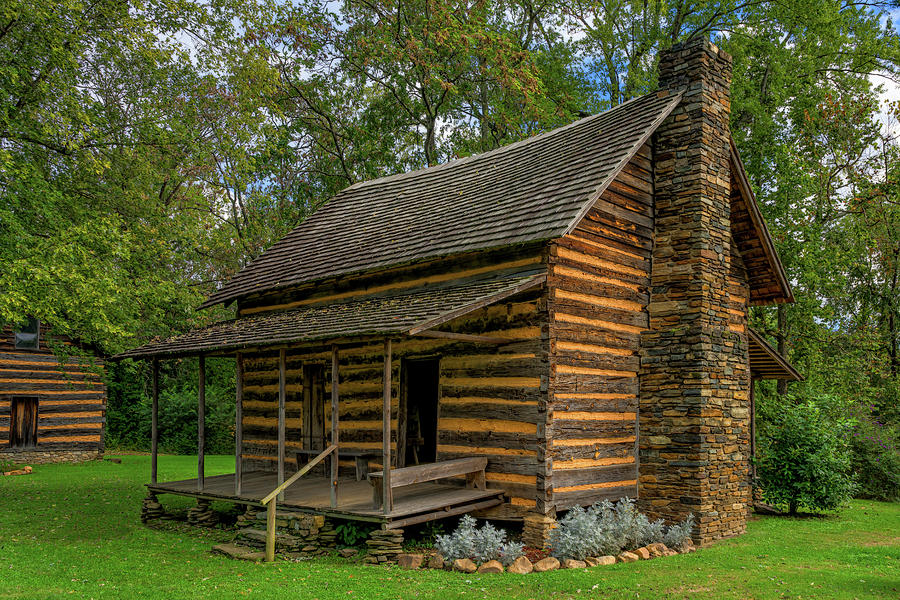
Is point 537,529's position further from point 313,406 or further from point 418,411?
point 313,406

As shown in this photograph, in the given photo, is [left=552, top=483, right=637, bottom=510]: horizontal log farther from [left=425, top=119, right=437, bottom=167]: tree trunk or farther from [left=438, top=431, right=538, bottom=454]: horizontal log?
[left=425, top=119, right=437, bottom=167]: tree trunk

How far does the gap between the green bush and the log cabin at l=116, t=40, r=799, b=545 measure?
2053 mm

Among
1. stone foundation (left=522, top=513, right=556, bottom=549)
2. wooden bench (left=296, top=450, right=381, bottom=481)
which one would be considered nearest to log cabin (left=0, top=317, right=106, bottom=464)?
wooden bench (left=296, top=450, right=381, bottom=481)

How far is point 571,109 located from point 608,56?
2.81m

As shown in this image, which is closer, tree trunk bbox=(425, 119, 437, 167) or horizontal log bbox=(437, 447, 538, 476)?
horizontal log bbox=(437, 447, 538, 476)

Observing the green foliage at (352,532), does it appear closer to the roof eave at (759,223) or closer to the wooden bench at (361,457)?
the wooden bench at (361,457)

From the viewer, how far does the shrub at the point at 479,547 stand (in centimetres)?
962

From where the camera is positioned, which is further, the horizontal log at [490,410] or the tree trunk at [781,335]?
the tree trunk at [781,335]

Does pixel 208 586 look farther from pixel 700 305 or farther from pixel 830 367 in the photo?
pixel 830 367

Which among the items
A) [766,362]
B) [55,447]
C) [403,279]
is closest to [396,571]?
Answer: [403,279]

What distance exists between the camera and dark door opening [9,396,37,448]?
24094 millimetres

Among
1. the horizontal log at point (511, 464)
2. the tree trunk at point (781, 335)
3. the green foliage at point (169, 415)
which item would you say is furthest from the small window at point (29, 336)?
the tree trunk at point (781, 335)

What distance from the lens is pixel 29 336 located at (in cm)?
2445

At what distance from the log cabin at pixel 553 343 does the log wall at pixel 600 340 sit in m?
0.03
